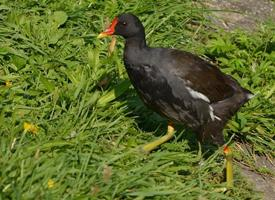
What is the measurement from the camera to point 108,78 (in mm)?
5184

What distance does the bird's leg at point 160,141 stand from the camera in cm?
463

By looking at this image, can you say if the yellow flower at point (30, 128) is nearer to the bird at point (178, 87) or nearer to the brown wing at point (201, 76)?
the bird at point (178, 87)

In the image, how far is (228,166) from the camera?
4750 millimetres

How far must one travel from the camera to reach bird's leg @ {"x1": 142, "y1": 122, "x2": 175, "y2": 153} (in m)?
4.63

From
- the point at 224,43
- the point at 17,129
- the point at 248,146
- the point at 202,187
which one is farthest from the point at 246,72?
the point at 17,129

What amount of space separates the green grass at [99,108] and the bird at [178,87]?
171 millimetres

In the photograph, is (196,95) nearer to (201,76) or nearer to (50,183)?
(201,76)

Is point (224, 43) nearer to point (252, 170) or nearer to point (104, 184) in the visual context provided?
point (252, 170)

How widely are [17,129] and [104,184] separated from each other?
25.7 inches

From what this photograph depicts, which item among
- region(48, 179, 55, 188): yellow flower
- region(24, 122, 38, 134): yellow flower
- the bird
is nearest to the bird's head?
the bird

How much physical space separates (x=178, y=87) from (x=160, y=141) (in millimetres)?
396

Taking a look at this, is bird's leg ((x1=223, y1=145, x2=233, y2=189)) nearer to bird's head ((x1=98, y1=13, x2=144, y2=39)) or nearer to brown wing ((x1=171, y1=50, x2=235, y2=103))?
brown wing ((x1=171, y1=50, x2=235, y2=103))

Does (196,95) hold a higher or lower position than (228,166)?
higher

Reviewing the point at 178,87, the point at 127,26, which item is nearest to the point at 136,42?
the point at 127,26
